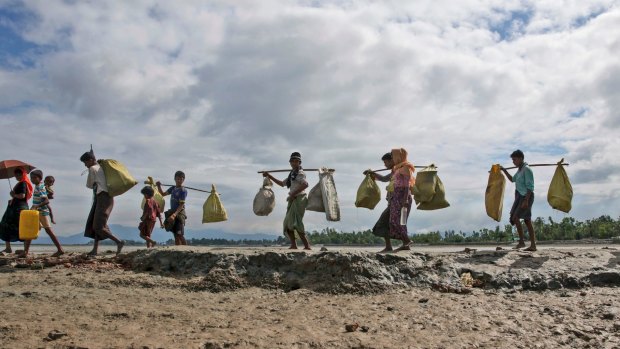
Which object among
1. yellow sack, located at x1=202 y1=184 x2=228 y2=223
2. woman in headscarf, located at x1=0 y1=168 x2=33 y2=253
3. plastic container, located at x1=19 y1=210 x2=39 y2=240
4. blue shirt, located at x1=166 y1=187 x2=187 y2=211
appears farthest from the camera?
yellow sack, located at x1=202 y1=184 x2=228 y2=223

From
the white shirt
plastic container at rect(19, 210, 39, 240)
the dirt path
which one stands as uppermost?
the white shirt

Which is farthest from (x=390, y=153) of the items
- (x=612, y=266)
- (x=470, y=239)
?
(x=470, y=239)

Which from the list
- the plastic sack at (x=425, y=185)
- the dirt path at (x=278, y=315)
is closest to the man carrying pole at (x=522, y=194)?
the plastic sack at (x=425, y=185)

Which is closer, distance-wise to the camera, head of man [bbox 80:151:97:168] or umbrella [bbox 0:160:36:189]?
head of man [bbox 80:151:97:168]

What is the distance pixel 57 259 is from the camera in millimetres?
8359

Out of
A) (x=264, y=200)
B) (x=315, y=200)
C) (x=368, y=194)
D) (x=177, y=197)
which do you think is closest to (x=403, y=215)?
(x=368, y=194)

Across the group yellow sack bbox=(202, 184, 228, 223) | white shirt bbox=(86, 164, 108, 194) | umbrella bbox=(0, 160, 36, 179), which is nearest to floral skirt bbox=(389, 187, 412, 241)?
yellow sack bbox=(202, 184, 228, 223)

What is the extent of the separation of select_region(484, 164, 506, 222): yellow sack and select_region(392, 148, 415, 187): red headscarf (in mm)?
1772

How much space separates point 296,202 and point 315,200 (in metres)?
0.35

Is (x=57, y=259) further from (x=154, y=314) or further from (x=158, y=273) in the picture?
(x=154, y=314)

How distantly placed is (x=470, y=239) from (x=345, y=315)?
1631cm

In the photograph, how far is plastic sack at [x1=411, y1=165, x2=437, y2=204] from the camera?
30.4 ft

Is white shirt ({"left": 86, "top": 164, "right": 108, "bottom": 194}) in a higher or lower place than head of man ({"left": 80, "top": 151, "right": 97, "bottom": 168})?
lower

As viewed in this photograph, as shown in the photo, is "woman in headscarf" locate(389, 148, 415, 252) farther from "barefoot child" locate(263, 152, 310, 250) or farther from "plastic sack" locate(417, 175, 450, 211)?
"barefoot child" locate(263, 152, 310, 250)
